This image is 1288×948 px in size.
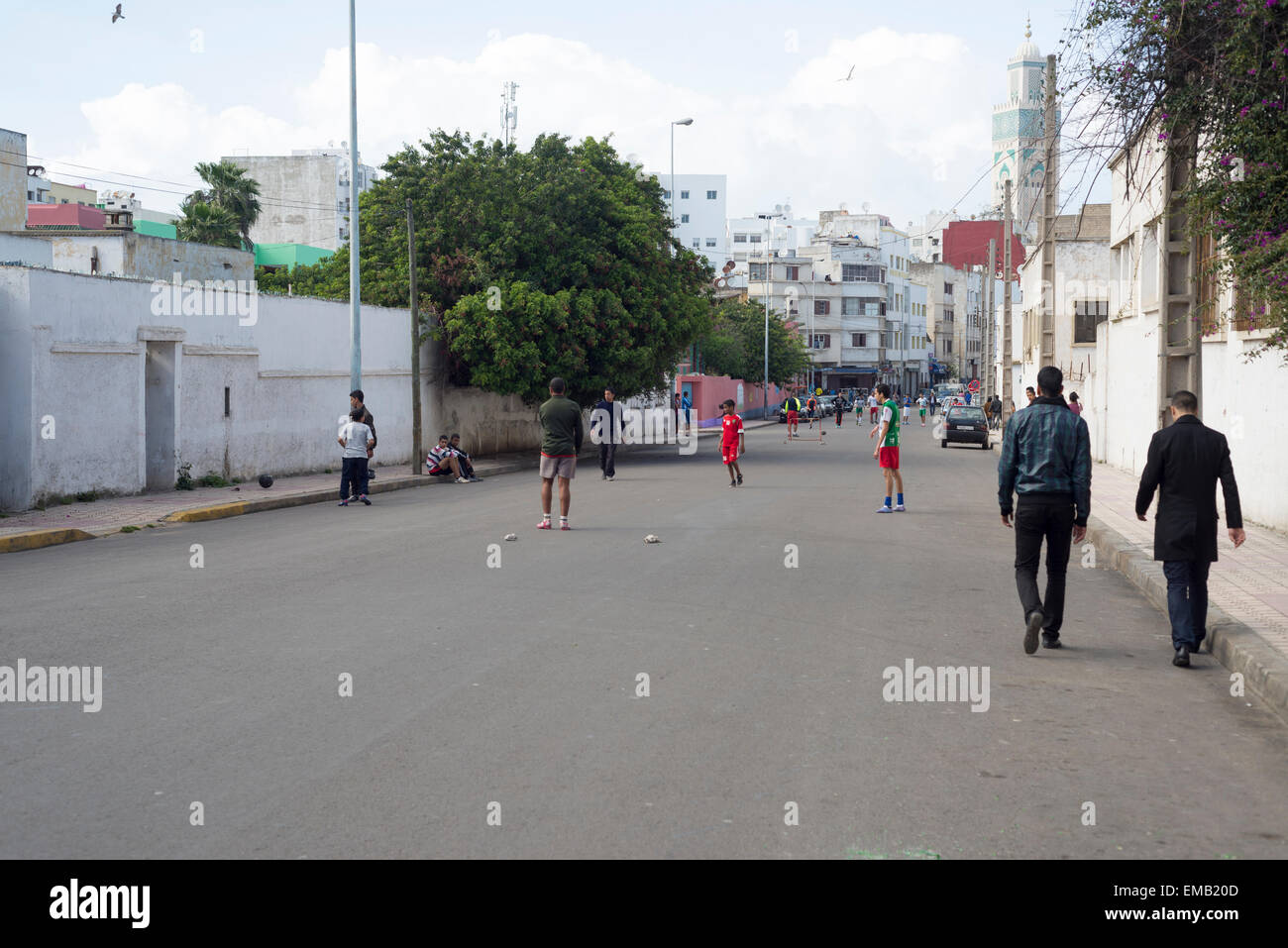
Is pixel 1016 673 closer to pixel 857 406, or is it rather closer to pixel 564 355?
pixel 564 355

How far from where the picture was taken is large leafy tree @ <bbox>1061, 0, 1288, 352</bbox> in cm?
896

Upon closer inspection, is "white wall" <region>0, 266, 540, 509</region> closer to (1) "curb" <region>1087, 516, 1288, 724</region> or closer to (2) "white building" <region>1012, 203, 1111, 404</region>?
(1) "curb" <region>1087, 516, 1288, 724</region>

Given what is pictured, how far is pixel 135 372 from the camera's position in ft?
70.7

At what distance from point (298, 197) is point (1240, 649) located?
3207 inches

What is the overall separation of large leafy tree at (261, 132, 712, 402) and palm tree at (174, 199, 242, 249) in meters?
17.9

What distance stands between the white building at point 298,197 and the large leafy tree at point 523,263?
1890 inches

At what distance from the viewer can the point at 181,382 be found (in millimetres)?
23031

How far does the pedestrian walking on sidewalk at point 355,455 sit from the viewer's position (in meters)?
20.5
